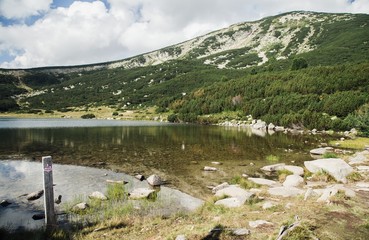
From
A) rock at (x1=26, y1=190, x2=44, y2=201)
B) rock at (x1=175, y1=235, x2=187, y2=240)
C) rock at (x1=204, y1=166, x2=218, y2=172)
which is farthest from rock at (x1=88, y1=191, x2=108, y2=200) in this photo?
rock at (x1=204, y1=166, x2=218, y2=172)

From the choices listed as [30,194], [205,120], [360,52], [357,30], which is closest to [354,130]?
[205,120]

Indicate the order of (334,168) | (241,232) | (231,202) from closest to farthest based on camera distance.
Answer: (241,232) < (231,202) < (334,168)

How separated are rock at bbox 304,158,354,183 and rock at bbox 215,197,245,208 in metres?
8.13

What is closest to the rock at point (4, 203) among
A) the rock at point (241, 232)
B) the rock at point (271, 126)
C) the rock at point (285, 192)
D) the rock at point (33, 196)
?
the rock at point (33, 196)

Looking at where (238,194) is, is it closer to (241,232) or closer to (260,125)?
(241,232)

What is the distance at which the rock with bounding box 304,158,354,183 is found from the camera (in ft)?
58.7

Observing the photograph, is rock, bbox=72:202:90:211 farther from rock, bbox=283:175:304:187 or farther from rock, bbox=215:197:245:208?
rock, bbox=283:175:304:187

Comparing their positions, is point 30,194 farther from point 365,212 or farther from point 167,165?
point 365,212

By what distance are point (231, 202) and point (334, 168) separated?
905 centimetres

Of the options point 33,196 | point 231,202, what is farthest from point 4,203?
point 231,202

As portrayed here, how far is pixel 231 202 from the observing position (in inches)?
528

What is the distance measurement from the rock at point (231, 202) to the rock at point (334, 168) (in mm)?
8130

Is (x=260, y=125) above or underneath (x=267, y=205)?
→ underneath

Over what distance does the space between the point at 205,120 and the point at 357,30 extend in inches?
6284
